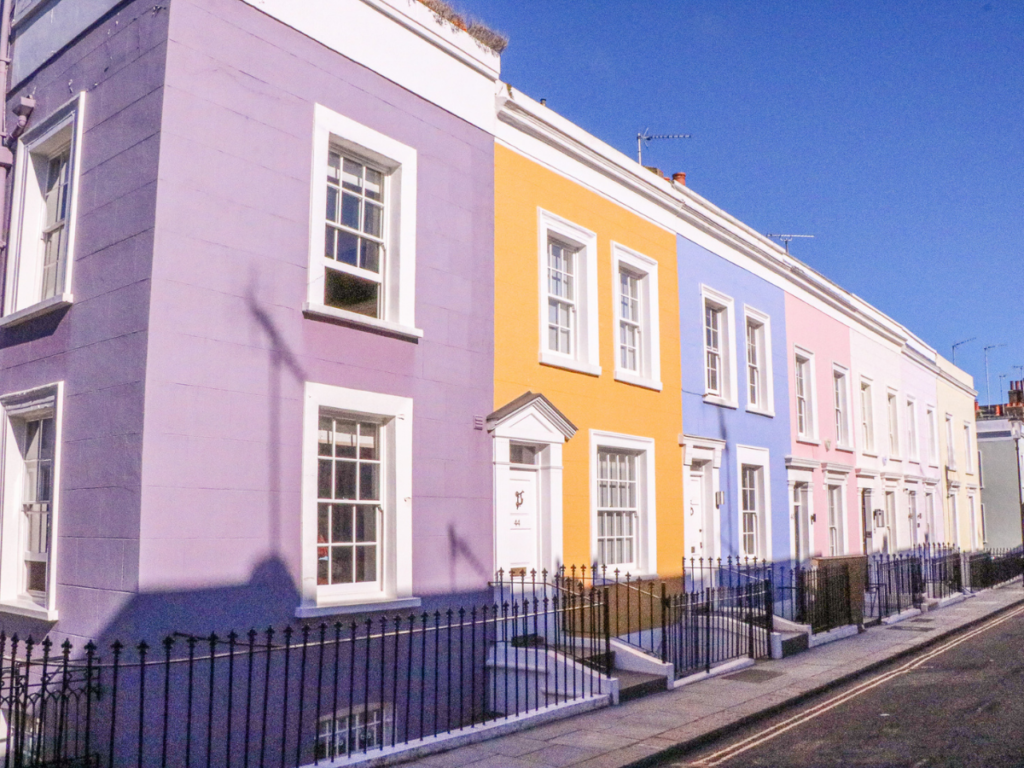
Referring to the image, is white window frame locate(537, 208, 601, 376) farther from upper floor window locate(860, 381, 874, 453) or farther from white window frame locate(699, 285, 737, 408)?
upper floor window locate(860, 381, 874, 453)

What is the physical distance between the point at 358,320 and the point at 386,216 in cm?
155

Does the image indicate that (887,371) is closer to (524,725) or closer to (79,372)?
(524,725)

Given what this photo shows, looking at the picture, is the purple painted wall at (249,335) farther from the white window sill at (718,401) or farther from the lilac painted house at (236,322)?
the white window sill at (718,401)

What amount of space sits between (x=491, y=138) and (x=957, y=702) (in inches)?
353

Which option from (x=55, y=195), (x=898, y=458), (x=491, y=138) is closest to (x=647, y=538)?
(x=491, y=138)

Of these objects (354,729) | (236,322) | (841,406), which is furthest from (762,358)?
(236,322)

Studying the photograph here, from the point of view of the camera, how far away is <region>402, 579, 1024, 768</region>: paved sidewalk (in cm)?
816

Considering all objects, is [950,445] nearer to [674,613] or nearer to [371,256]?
[674,613]

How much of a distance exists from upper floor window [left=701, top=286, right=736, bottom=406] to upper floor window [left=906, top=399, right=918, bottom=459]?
43.4ft

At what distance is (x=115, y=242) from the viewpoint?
29.3ft

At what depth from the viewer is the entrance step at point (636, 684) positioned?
10602 millimetres

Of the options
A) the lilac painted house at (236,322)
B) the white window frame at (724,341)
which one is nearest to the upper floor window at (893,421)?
the white window frame at (724,341)

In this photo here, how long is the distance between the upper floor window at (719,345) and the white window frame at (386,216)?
26.6ft

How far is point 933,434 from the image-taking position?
31.7 metres
